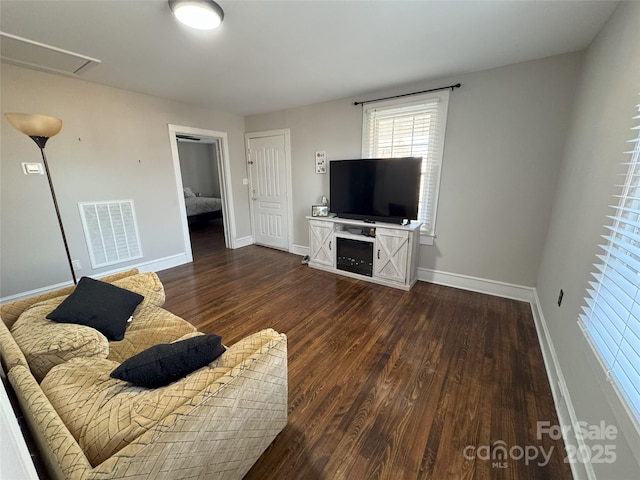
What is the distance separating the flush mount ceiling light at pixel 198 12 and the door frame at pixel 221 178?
2358 mm

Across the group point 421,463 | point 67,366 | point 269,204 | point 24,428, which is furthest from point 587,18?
point 269,204

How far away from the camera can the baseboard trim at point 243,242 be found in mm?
4945

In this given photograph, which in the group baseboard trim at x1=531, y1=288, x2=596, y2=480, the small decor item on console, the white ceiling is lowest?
baseboard trim at x1=531, y1=288, x2=596, y2=480

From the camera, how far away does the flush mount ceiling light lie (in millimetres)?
1572

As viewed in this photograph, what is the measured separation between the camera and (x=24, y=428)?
3.34 ft

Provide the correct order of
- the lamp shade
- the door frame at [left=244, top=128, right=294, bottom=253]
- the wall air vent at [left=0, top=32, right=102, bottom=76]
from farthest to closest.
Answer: the door frame at [left=244, top=128, right=294, bottom=253] < the wall air vent at [left=0, top=32, right=102, bottom=76] < the lamp shade

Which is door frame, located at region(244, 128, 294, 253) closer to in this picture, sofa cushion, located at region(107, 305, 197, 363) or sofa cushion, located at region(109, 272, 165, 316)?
sofa cushion, located at region(109, 272, 165, 316)

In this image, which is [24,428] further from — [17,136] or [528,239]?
[528,239]

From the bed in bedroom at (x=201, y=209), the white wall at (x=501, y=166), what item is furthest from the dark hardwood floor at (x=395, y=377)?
the bed in bedroom at (x=201, y=209)

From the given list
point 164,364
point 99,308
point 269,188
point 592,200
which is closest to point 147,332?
point 99,308

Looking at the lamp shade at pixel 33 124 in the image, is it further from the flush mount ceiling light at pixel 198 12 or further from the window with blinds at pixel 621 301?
the window with blinds at pixel 621 301

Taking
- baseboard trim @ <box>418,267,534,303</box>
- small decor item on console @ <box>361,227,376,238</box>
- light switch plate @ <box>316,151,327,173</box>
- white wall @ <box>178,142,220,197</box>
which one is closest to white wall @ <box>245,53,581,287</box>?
baseboard trim @ <box>418,267,534,303</box>

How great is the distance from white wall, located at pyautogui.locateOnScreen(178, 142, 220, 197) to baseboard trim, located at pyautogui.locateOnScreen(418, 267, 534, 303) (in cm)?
671

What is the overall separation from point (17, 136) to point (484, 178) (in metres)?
4.88
